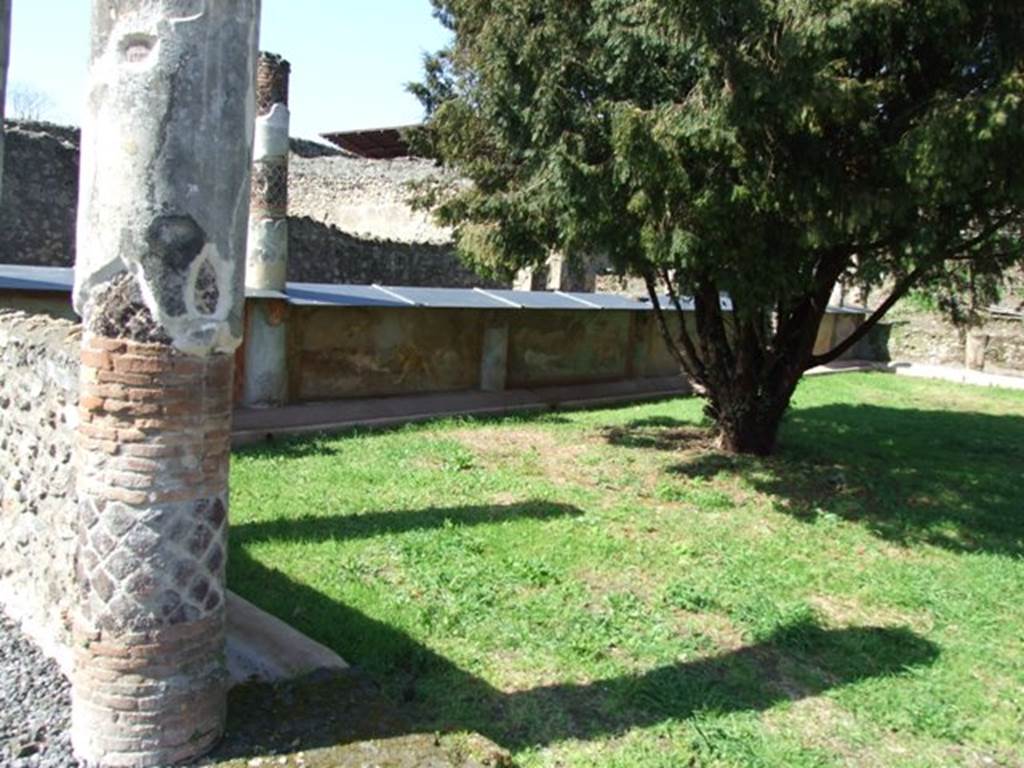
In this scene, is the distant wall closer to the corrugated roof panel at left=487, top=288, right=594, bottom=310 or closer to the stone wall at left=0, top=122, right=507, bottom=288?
the corrugated roof panel at left=487, top=288, right=594, bottom=310

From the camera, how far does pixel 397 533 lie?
606 centimetres

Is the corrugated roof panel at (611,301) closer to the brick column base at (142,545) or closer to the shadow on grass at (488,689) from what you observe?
the shadow on grass at (488,689)

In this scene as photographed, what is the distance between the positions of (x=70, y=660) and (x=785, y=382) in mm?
6817

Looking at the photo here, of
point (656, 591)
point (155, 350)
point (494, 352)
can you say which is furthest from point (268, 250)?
point (155, 350)

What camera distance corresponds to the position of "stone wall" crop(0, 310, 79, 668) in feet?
12.6

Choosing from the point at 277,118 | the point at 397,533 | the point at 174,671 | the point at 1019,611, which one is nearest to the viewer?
the point at 174,671

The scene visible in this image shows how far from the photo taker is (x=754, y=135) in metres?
6.22

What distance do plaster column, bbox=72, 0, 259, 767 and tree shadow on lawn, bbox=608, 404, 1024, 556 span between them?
5.22m

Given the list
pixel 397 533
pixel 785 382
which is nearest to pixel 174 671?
pixel 397 533

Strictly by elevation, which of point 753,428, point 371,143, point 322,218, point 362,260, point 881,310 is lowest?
point 753,428

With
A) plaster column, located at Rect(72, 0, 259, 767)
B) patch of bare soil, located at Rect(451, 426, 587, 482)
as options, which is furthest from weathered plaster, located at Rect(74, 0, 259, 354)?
patch of bare soil, located at Rect(451, 426, 587, 482)

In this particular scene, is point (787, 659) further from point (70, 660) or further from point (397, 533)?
point (70, 660)

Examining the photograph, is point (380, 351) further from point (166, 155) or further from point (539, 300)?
point (166, 155)

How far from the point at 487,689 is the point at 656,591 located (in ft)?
5.34
